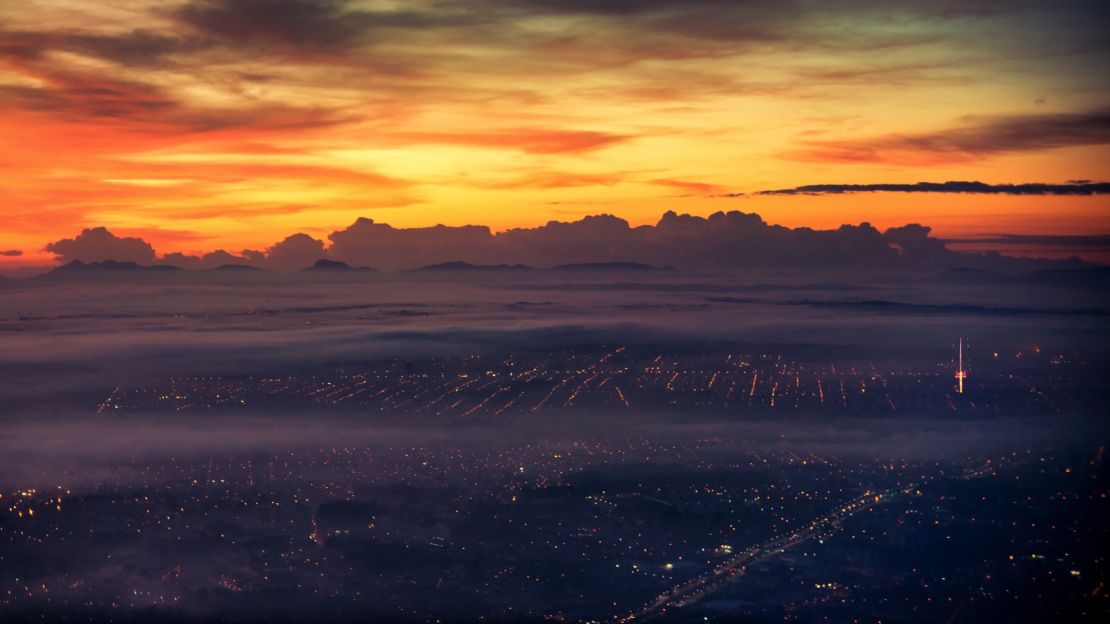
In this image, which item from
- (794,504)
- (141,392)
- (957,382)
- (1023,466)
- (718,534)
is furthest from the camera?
(957,382)

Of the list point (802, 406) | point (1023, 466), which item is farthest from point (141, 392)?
point (1023, 466)

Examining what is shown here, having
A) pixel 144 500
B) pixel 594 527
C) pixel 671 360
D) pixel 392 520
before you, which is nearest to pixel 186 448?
pixel 144 500

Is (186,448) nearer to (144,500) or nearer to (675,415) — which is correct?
(144,500)

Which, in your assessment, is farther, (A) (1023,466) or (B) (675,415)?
(B) (675,415)

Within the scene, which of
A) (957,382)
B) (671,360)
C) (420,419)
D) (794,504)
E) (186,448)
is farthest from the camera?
(671,360)

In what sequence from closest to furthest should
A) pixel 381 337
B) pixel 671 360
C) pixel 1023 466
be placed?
pixel 1023 466 → pixel 671 360 → pixel 381 337

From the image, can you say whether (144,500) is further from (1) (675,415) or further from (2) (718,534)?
(1) (675,415)

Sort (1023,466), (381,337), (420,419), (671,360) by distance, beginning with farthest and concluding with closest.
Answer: (381,337), (671,360), (420,419), (1023,466)

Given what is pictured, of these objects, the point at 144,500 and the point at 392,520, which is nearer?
the point at 392,520
